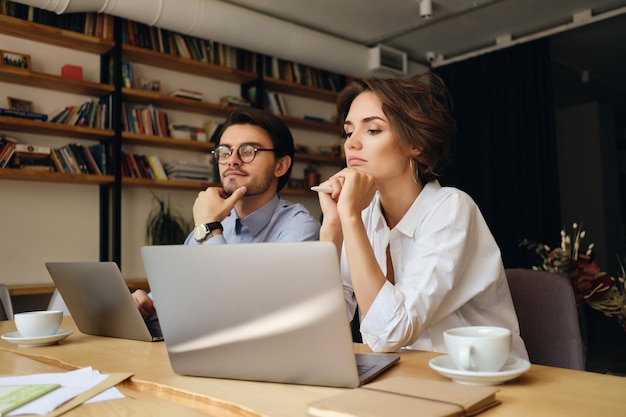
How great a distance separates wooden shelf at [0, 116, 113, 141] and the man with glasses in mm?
1851

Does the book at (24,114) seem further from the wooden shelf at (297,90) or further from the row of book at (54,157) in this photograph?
the wooden shelf at (297,90)

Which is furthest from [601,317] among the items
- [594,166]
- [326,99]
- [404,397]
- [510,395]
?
[594,166]

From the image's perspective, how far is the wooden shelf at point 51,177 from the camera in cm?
336

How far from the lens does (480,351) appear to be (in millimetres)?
818

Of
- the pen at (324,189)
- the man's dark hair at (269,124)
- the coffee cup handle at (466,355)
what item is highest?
the man's dark hair at (269,124)

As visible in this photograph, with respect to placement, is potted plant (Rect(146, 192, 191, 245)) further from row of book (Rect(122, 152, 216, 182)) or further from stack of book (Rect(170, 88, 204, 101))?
stack of book (Rect(170, 88, 204, 101))

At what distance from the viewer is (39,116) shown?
351 centimetres

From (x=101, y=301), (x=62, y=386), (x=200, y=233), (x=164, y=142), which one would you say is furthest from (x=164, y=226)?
(x=62, y=386)

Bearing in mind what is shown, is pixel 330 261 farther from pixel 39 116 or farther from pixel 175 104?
pixel 175 104

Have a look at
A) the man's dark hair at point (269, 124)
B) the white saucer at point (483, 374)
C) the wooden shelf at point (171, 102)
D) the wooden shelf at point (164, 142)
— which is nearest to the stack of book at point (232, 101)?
the wooden shelf at point (171, 102)

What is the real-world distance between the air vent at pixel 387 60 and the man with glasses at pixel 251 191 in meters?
3.12

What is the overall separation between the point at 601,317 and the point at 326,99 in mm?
3602

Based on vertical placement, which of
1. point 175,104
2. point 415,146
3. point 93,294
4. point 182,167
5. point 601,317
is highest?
point 175,104

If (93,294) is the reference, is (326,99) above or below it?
above
